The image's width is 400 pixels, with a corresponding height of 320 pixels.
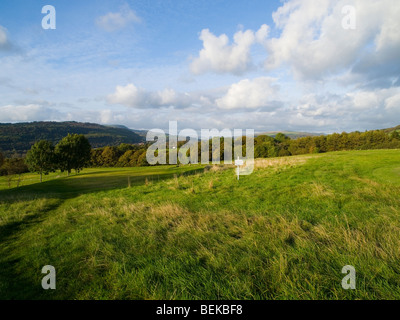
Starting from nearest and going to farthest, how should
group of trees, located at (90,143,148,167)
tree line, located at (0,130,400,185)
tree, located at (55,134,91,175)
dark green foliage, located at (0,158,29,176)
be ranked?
tree, located at (55,134,91,175) < tree line, located at (0,130,400,185) < dark green foliage, located at (0,158,29,176) < group of trees, located at (90,143,148,167)

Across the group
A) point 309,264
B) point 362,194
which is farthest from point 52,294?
point 362,194

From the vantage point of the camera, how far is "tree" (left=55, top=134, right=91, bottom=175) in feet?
143

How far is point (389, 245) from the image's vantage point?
407 centimetres

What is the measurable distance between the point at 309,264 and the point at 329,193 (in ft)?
23.2

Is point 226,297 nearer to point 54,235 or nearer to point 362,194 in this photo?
point 54,235

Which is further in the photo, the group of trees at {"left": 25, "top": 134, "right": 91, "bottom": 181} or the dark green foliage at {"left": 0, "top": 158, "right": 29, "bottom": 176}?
the dark green foliage at {"left": 0, "top": 158, "right": 29, "bottom": 176}

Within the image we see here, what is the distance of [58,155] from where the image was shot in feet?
140

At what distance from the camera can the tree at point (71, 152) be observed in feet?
143
